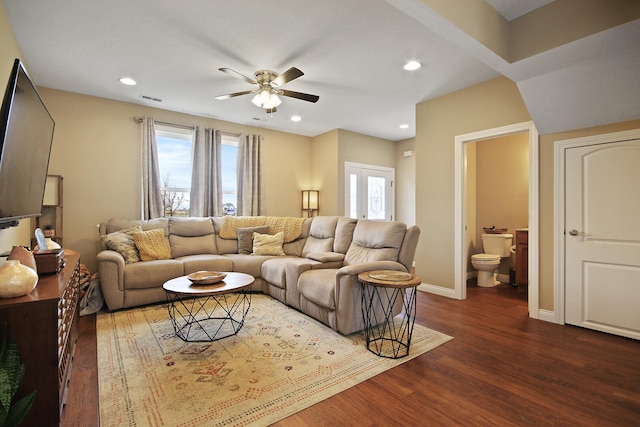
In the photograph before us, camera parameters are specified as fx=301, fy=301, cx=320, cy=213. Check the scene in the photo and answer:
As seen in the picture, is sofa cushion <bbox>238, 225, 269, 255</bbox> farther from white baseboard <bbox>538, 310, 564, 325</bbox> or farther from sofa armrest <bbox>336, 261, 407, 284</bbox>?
white baseboard <bbox>538, 310, 564, 325</bbox>

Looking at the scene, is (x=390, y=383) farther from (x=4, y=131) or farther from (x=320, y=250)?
(x=4, y=131)

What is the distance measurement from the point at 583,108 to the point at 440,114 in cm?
157

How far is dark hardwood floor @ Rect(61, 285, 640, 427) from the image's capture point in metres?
1.61

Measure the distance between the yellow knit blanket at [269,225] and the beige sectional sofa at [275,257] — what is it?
15 mm

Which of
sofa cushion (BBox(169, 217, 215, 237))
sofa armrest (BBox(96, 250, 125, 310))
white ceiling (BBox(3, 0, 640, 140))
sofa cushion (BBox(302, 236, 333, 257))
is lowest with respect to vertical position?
sofa armrest (BBox(96, 250, 125, 310))

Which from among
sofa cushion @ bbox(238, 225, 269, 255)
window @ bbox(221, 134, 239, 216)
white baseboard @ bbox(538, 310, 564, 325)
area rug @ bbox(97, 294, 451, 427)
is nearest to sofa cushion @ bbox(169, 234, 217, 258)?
sofa cushion @ bbox(238, 225, 269, 255)

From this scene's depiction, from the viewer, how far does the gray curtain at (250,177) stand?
5.26m

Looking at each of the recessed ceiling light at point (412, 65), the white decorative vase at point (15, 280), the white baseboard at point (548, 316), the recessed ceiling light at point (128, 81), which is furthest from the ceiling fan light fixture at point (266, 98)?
the white baseboard at point (548, 316)

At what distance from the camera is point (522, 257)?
13.9ft

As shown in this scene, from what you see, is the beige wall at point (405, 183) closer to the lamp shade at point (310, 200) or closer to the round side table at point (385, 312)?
the lamp shade at point (310, 200)

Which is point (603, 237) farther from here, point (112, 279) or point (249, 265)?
point (112, 279)

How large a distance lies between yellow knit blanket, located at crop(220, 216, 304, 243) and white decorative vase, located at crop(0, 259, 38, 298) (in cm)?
315

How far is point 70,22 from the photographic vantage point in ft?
8.05

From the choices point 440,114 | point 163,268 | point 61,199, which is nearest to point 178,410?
point 163,268
